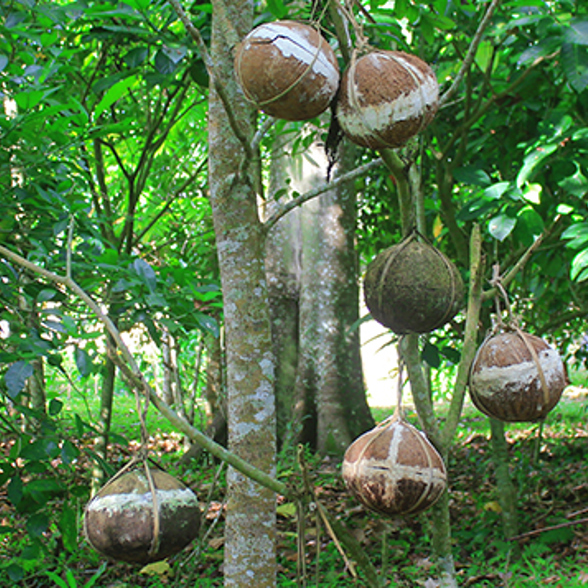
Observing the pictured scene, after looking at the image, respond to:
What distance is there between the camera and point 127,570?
3.19 metres

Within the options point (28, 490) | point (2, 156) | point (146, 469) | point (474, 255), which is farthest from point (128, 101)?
point (146, 469)

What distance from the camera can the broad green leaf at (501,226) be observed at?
2.47 meters

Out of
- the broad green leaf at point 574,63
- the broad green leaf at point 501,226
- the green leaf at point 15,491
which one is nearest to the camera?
the green leaf at point 15,491

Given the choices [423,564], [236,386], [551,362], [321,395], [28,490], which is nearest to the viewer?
[551,362]

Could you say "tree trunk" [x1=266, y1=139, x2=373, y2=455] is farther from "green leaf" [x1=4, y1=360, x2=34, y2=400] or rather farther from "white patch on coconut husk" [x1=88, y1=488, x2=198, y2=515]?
"white patch on coconut husk" [x1=88, y1=488, x2=198, y2=515]

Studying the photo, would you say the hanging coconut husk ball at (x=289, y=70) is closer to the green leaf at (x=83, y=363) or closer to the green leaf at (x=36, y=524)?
the green leaf at (x=83, y=363)

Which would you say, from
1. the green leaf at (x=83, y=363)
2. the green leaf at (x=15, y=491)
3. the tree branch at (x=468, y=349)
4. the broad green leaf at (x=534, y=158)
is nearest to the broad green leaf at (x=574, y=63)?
the broad green leaf at (x=534, y=158)

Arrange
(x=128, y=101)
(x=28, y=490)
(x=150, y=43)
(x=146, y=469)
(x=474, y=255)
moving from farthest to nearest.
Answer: (x=128, y=101), (x=150, y=43), (x=28, y=490), (x=474, y=255), (x=146, y=469)

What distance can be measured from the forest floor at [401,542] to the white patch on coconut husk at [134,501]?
126 cm

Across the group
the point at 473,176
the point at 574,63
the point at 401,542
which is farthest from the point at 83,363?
the point at 401,542

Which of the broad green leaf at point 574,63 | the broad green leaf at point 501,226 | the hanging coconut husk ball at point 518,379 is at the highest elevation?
the broad green leaf at point 574,63

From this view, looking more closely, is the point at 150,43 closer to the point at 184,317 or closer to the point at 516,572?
the point at 184,317

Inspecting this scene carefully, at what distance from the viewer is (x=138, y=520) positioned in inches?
39.4

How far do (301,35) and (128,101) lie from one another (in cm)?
335
